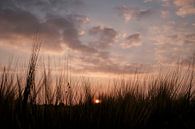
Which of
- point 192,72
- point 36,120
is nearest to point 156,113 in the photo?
point 192,72

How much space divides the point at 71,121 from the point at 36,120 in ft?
1.73

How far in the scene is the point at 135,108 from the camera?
5.29 metres

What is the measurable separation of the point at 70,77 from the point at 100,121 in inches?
37.0

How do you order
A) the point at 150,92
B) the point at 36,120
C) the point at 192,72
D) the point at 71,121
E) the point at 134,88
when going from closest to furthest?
the point at 36,120
the point at 71,121
the point at 134,88
the point at 150,92
the point at 192,72

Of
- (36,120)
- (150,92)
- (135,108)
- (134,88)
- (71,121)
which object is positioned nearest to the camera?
(36,120)

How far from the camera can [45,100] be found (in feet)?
15.2

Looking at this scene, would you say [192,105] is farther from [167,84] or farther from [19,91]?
[19,91]

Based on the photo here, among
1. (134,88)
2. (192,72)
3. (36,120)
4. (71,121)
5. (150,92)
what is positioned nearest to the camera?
(36,120)

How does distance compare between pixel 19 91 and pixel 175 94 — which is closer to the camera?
pixel 19 91

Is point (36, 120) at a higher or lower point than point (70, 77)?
lower

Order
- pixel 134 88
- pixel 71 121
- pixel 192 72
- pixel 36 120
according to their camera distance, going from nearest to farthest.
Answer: pixel 36 120 → pixel 71 121 → pixel 134 88 → pixel 192 72

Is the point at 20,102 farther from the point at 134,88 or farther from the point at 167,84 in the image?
the point at 167,84

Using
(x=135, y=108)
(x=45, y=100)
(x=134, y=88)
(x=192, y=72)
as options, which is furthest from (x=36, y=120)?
(x=192, y=72)

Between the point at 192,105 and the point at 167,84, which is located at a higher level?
the point at 167,84
